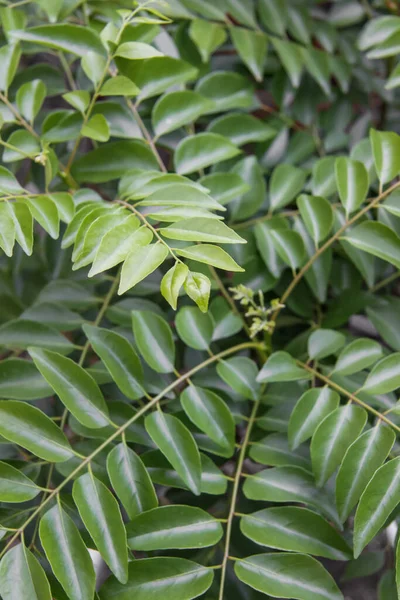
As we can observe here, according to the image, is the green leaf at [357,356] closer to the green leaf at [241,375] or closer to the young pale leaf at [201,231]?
the green leaf at [241,375]

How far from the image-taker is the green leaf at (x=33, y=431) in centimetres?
56

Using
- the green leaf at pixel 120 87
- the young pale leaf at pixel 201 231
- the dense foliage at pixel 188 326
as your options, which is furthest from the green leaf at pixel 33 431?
the green leaf at pixel 120 87

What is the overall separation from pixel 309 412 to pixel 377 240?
21cm

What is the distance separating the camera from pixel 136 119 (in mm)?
772

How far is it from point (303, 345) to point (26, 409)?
0.38 m

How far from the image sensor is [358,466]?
549 mm

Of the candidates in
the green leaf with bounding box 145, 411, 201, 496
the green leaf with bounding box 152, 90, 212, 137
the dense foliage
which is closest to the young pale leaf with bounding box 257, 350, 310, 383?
the dense foliage

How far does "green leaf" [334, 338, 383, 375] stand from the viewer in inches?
25.5

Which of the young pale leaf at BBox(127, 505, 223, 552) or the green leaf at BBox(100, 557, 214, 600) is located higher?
the young pale leaf at BBox(127, 505, 223, 552)

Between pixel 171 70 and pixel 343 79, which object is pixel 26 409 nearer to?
pixel 171 70

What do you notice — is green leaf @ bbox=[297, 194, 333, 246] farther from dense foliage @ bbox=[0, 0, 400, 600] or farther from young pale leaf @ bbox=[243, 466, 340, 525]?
young pale leaf @ bbox=[243, 466, 340, 525]

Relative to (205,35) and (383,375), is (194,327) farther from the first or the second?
(205,35)

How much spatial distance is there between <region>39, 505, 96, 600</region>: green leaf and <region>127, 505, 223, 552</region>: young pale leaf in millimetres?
51

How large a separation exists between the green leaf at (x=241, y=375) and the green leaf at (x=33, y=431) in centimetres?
19
